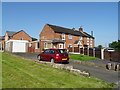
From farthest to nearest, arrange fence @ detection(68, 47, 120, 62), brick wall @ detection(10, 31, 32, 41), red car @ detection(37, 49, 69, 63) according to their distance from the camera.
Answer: brick wall @ detection(10, 31, 32, 41)
fence @ detection(68, 47, 120, 62)
red car @ detection(37, 49, 69, 63)

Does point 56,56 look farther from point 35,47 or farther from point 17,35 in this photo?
point 17,35

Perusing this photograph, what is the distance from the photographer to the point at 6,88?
4.55m

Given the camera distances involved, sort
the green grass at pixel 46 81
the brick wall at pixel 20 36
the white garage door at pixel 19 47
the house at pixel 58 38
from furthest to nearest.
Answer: the brick wall at pixel 20 36
the house at pixel 58 38
the white garage door at pixel 19 47
the green grass at pixel 46 81

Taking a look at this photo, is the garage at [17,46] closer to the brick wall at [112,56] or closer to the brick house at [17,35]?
the brick house at [17,35]

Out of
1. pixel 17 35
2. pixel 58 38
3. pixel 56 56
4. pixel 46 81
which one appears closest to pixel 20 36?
pixel 17 35

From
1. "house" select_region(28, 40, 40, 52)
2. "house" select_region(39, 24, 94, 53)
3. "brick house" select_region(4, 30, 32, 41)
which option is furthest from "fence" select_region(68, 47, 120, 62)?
"brick house" select_region(4, 30, 32, 41)

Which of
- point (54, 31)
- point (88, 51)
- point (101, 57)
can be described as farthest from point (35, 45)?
point (101, 57)

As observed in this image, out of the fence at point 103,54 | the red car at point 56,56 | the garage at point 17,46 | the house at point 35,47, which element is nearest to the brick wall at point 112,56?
the fence at point 103,54

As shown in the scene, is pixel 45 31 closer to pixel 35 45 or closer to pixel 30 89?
pixel 35 45

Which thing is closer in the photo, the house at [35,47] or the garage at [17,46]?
the garage at [17,46]

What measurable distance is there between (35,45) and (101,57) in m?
18.8

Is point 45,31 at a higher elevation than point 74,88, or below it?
higher

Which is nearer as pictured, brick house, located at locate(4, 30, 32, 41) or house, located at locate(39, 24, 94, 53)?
house, located at locate(39, 24, 94, 53)

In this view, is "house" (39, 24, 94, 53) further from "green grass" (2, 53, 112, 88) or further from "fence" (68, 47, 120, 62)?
"green grass" (2, 53, 112, 88)
